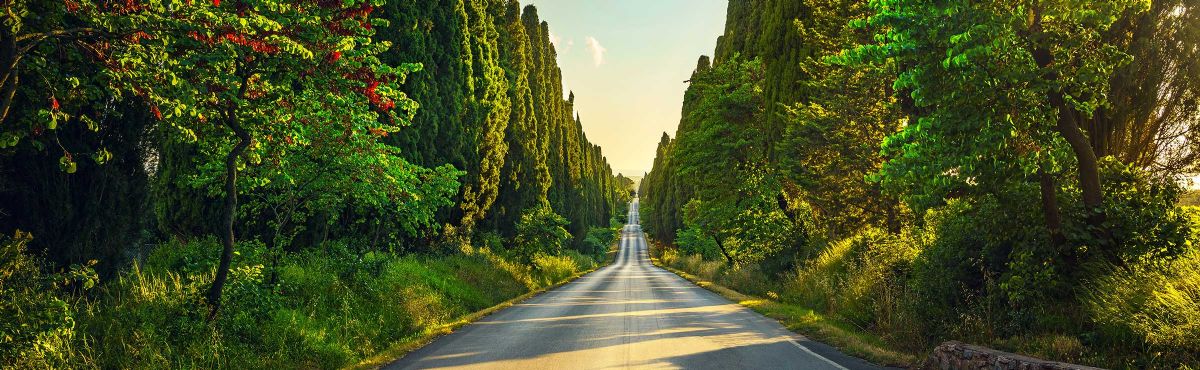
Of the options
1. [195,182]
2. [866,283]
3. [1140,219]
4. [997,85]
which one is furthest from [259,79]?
[866,283]

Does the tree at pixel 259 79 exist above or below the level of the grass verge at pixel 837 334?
above

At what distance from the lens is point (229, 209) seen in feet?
24.1

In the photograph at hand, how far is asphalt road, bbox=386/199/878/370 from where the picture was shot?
26.8ft

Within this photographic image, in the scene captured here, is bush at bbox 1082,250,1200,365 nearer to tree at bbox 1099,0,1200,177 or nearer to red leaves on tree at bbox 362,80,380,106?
tree at bbox 1099,0,1200,177

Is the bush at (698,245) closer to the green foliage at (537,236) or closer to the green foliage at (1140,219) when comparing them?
the green foliage at (537,236)

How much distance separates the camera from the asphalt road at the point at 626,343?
817cm

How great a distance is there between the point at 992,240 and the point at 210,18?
376 inches

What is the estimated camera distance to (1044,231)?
7922 mm

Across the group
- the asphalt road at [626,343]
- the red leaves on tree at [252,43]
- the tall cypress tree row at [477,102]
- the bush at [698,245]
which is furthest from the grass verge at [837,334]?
the bush at [698,245]

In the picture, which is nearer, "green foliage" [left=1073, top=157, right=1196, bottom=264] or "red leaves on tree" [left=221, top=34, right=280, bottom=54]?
"red leaves on tree" [left=221, top=34, right=280, bottom=54]

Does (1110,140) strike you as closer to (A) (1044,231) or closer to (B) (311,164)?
(A) (1044,231)

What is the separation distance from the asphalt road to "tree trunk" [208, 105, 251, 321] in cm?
230

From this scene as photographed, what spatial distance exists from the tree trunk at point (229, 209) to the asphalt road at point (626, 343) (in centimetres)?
230

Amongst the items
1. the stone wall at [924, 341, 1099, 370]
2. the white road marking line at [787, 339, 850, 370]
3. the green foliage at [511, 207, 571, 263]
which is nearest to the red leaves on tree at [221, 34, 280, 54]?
the white road marking line at [787, 339, 850, 370]
